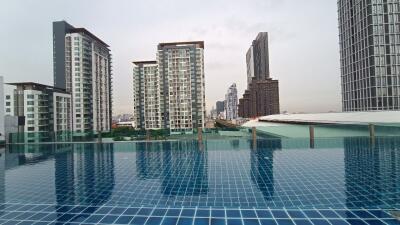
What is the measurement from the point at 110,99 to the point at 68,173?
227ft

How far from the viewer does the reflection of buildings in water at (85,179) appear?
5.25 meters

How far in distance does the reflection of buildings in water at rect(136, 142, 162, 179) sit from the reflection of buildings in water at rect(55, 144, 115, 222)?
3.11 ft

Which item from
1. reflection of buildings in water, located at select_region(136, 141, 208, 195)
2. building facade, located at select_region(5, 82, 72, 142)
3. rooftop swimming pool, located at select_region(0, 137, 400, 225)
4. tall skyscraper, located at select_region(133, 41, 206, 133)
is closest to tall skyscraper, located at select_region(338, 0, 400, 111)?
tall skyscraper, located at select_region(133, 41, 206, 133)

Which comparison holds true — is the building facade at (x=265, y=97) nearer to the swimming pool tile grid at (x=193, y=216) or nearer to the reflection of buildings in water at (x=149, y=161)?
the reflection of buildings in water at (x=149, y=161)

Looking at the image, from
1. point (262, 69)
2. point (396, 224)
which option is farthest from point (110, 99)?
point (262, 69)

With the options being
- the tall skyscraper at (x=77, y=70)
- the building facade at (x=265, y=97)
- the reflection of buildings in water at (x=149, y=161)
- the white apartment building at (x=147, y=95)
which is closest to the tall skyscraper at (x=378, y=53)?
the white apartment building at (x=147, y=95)

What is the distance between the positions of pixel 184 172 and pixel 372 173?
5.27 metres

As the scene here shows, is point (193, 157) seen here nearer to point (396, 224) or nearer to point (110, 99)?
point (396, 224)

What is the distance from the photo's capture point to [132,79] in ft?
247

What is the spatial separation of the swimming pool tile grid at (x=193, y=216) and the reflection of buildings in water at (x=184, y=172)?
1340 mm

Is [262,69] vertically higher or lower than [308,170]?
higher

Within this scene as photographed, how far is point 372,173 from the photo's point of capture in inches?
266

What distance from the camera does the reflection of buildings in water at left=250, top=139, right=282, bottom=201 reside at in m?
5.74

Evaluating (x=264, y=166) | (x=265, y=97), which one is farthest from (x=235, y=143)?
(x=265, y=97)
